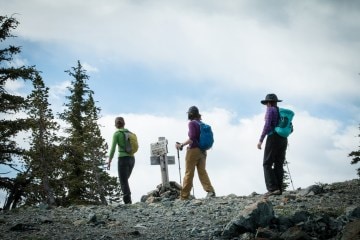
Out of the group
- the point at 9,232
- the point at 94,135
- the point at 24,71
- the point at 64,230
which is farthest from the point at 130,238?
the point at 94,135

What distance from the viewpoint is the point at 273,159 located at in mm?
9117

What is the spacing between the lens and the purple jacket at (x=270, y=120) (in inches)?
356

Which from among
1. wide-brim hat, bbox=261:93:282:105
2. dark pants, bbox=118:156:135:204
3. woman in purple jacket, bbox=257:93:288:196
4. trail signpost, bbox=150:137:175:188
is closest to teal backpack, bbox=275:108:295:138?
woman in purple jacket, bbox=257:93:288:196

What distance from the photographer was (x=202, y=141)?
1023 cm

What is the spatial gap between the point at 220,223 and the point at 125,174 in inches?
220

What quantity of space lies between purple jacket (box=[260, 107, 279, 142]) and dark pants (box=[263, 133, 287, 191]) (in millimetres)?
195

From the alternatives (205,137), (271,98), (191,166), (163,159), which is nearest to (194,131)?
(205,137)

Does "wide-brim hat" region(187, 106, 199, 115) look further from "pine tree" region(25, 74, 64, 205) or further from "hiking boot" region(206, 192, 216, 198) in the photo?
"pine tree" region(25, 74, 64, 205)

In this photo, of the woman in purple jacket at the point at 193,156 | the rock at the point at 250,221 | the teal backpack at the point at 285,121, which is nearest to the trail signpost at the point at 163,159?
the woman in purple jacket at the point at 193,156

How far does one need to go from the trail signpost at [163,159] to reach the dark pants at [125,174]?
3.25 meters

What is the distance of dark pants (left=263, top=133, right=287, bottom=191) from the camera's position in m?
9.07

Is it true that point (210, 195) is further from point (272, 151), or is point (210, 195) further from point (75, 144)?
point (75, 144)

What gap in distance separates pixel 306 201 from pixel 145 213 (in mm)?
3643

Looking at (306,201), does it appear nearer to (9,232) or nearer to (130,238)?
(130,238)
